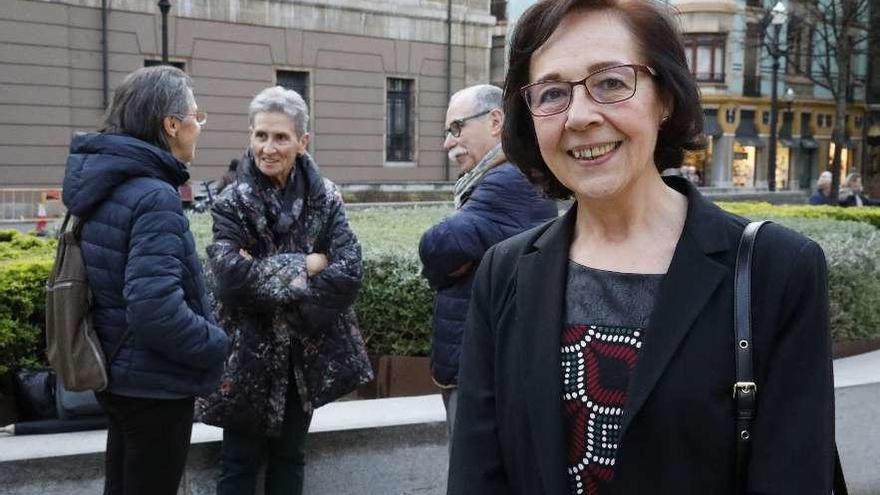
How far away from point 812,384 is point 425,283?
162 inches

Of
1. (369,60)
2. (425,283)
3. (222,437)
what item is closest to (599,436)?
(222,437)

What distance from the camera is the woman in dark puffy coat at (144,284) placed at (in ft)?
11.0

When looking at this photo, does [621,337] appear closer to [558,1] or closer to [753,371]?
[753,371]

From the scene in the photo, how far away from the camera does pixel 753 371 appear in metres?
1.74

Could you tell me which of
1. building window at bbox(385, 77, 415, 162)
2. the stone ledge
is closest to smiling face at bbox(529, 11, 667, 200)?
the stone ledge

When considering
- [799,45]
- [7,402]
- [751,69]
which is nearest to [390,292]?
[7,402]

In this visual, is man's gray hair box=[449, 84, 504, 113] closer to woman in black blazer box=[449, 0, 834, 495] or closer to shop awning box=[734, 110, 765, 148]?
woman in black blazer box=[449, 0, 834, 495]

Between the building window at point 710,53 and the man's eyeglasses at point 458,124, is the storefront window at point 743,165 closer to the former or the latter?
the building window at point 710,53

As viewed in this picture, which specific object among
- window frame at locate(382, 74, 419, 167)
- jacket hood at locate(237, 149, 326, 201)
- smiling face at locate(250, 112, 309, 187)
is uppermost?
window frame at locate(382, 74, 419, 167)

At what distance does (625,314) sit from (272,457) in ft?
8.65

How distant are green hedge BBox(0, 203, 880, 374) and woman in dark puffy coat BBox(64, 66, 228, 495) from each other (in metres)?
1.50

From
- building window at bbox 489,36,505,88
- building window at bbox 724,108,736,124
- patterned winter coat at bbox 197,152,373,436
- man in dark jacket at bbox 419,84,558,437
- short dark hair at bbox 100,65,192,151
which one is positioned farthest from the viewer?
building window at bbox 724,108,736,124

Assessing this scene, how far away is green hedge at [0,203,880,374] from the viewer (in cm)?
478

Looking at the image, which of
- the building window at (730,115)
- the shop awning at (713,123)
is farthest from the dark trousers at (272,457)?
the building window at (730,115)
